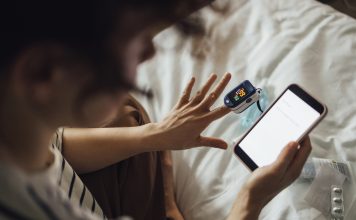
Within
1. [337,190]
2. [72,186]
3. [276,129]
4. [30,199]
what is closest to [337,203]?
[337,190]

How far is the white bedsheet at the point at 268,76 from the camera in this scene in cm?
85

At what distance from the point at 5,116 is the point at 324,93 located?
79cm

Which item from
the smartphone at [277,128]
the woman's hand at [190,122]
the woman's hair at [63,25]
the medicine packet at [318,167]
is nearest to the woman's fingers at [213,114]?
the woman's hand at [190,122]

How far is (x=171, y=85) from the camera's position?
104 centimetres

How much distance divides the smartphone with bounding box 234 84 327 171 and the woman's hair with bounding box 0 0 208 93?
54 centimetres

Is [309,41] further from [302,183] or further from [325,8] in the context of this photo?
[302,183]

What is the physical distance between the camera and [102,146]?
30.3 inches

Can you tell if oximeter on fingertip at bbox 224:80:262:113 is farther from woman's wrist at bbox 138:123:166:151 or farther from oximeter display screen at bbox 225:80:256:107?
woman's wrist at bbox 138:123:166:151

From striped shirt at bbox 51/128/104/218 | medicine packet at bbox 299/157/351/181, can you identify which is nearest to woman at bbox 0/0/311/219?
striped shirt at bbox 51/128/104/218

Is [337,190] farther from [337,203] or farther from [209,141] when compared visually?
[209,141]

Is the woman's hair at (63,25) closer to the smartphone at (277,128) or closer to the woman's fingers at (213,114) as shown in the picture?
the woman's fingers at (213,114)

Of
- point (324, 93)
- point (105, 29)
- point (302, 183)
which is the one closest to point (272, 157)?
point (302, 183)

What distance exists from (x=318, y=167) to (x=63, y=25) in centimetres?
70

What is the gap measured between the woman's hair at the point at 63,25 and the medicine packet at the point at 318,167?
645 mm
